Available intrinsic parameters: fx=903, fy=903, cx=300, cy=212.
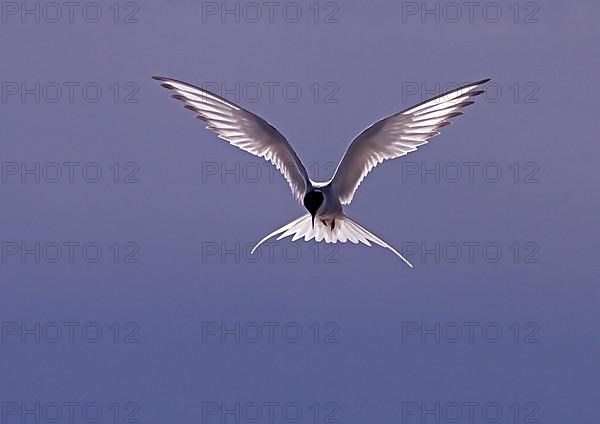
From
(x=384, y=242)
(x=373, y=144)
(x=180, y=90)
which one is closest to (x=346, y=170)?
(x=373, y=144)

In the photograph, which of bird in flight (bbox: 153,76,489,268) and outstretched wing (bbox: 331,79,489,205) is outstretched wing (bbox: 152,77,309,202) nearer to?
bird in flight (bbox: 153,76,489,268)

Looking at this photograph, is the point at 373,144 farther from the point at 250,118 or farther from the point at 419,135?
the point at 250,118

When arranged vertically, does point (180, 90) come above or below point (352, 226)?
above

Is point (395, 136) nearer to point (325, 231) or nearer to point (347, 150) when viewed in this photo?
point (347, 150)

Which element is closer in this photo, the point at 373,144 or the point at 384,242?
the point at 384,242

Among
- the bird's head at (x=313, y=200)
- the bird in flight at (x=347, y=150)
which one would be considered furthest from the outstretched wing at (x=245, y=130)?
the bird's head at (x=313, y=200)

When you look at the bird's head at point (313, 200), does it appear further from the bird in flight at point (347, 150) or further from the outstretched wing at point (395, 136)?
the outstretched wing at point (395, 136)

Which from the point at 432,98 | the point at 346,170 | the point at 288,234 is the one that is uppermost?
the point at 432,98
